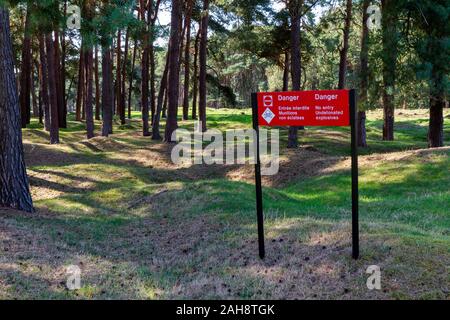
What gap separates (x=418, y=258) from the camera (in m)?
6.51

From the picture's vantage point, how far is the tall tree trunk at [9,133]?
10.8 meters

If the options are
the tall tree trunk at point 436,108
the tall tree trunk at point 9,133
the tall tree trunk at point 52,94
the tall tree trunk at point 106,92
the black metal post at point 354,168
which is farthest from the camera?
the tall tree trunk at point 106,92

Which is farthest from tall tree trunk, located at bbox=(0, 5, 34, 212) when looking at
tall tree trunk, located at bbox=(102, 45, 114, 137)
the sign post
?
tall tree trunk, located at bbox=(102, 45, 114, 137)

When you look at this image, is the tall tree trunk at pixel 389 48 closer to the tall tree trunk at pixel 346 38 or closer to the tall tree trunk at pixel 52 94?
the tall tree trunk at pixel 346 38

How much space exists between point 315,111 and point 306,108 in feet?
0.46

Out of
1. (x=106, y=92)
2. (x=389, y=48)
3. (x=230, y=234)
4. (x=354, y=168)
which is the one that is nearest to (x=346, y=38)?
(x=389, y=48)

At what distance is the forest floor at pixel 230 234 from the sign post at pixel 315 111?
71cm

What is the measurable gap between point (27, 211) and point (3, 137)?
71.8 inches

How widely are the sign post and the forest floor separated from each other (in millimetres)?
710

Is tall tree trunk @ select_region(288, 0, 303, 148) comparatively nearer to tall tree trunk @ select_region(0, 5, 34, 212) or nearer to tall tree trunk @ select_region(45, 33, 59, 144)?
tall tree trunk @ select_region(45, 33, 59, 144)

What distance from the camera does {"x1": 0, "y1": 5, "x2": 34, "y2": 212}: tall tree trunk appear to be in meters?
10.8

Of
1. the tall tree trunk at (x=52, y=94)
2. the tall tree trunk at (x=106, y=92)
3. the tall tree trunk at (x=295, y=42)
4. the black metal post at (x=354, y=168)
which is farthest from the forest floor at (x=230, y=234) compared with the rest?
the tall tree trunk at (x=106, y=92)

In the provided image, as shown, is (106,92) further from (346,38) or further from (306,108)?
(306,108)
